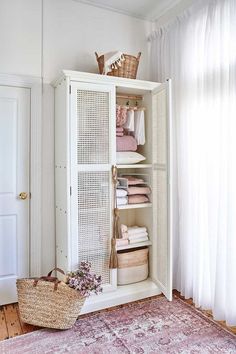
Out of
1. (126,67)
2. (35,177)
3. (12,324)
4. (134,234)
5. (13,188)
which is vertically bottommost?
(12,324)

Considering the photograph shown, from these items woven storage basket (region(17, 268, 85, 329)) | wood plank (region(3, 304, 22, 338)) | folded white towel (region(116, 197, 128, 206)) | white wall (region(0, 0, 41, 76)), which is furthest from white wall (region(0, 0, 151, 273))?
folded white towel (region(116, 197, 128, 206))

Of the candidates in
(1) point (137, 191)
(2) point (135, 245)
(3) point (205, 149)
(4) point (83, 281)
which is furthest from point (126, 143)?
(4) point (83, 281)

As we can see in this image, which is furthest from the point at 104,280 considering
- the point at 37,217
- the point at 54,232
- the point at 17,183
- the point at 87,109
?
the point at 87,109

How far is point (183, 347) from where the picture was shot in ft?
6.24

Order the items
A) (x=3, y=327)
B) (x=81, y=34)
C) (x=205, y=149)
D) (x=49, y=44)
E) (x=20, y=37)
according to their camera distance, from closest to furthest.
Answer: (x=3, y=327) → (x=205, y=149) → (x=20, y=37) → (x=49, y=44) → (x=81, y=34)

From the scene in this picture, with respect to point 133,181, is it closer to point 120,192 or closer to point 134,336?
point 120,192

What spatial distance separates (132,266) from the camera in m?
2.66

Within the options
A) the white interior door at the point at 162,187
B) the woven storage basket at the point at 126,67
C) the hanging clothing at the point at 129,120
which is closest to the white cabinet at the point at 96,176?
the white interior door at the point at 162,187

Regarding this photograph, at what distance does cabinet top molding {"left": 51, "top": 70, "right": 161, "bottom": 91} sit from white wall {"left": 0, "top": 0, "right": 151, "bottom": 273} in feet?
0.89

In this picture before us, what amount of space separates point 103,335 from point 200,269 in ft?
3.27

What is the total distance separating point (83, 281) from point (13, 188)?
1.08 metres

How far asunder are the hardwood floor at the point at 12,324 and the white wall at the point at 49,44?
0.44 m

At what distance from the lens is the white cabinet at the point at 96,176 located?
2311mm

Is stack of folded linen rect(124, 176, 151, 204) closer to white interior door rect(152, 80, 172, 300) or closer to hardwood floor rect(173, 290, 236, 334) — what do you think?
white interior door rect(152, 80, 172, 300)
